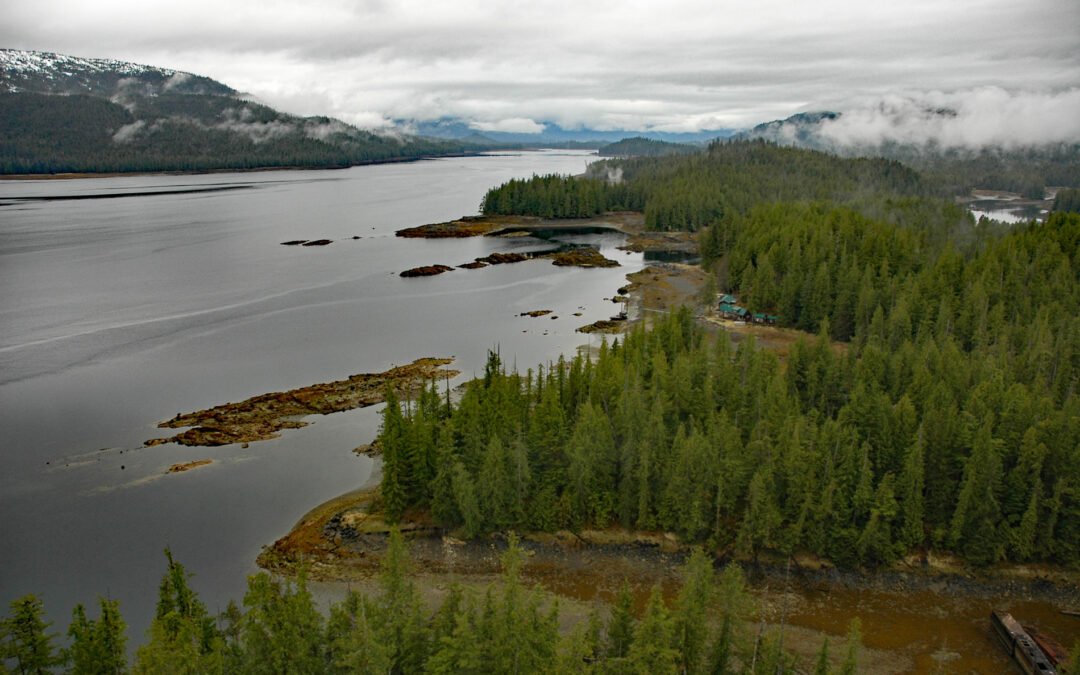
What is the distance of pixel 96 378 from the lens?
5378 centimetres

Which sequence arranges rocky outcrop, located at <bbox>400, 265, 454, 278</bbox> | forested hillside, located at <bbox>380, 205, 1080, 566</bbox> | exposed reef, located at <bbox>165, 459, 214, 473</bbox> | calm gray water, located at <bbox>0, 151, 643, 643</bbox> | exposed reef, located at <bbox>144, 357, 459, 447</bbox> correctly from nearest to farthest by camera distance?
forested hillside, located at <bbox>380, 205, 1080, 566</bbox>, calm gray water, located at <bbox>0, 151, 643, 643</bbox>, exposed reef, located at <bbox>165, 459, 214, 473</bbox>, exposed reef, located at <bbox>144, 357, 459, 447</bbox>, rocky outcrop, located at <bbox>400, 265, 454, 278</bbox>

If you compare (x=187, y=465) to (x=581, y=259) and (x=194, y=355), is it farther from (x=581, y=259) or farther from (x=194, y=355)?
(x=581, y=259)

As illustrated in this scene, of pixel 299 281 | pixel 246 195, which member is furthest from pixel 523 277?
pixel 246 195

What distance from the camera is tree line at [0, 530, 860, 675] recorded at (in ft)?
61.9

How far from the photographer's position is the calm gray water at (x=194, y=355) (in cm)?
3341

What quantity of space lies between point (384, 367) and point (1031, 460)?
42338 millimetres

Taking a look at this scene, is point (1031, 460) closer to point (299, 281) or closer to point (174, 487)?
point (174, 487)

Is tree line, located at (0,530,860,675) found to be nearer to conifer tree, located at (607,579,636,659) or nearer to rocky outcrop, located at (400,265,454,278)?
conifer tree, located at (607,579,636,659)

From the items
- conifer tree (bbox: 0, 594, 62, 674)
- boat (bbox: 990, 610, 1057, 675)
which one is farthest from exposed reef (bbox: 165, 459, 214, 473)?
boat (bbox: 990, 610, 1057, 675)

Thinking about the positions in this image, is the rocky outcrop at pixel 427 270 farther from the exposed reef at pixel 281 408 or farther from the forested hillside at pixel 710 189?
the forested hillside at pixel 710 189

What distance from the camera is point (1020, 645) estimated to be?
25359 millimetres

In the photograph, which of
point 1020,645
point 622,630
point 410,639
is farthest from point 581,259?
point 410,639

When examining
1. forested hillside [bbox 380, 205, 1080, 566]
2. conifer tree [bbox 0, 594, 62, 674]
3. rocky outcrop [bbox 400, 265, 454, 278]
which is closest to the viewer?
conifer tree [bbox 0, 594, 62, 674]

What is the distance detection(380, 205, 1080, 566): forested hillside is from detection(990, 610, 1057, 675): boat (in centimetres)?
368
